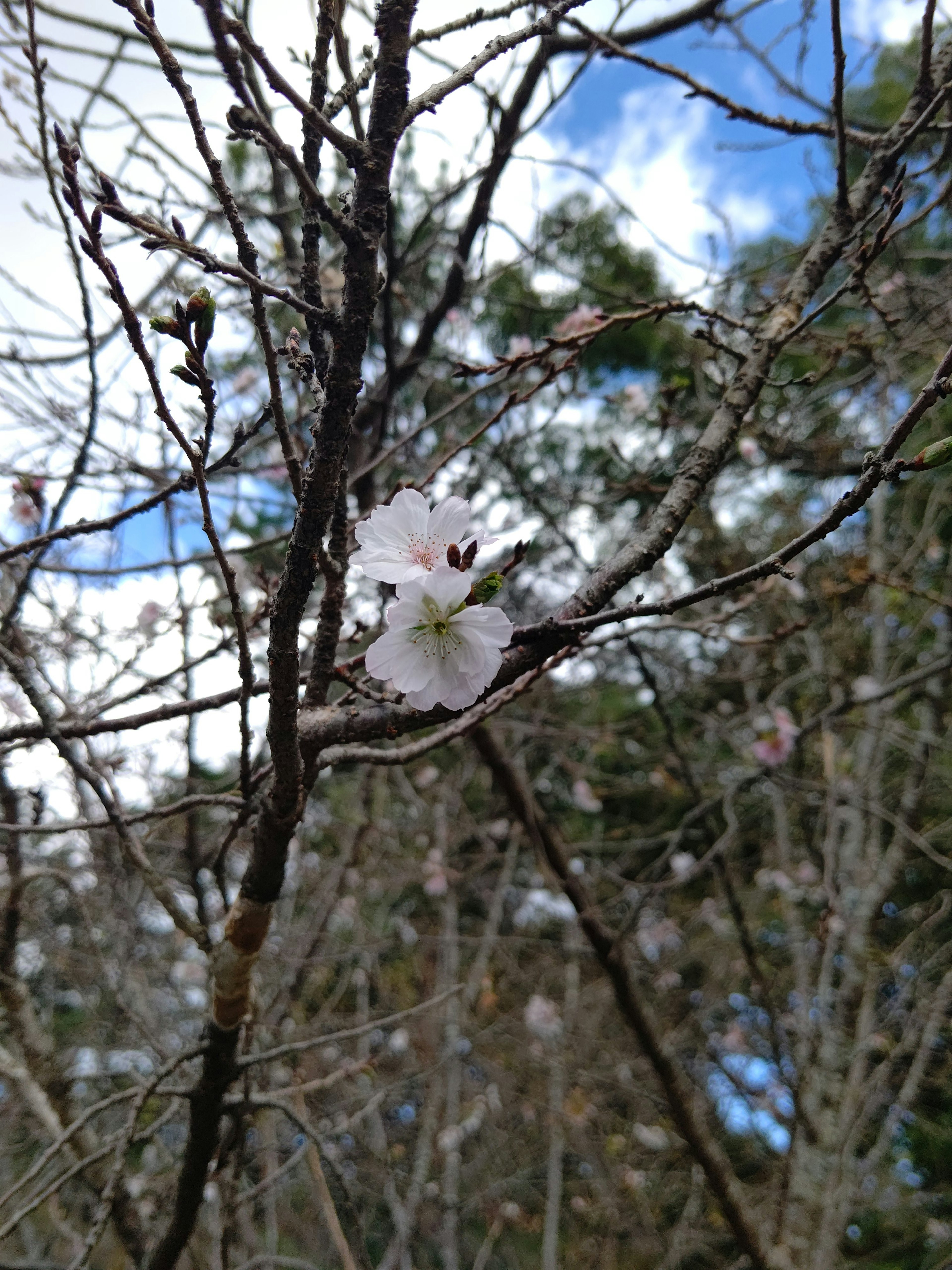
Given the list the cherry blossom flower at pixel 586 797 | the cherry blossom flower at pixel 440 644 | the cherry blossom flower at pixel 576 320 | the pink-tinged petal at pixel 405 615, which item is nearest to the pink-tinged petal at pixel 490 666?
the cherry blossom flower at pixel 440 644

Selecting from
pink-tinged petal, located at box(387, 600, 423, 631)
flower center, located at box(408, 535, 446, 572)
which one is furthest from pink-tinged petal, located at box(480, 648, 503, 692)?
flower center, located at box(408, 535, 446, 572)

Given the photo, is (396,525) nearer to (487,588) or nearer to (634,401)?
(487,588)

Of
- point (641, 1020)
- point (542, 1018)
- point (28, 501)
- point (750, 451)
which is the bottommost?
point (641, 1020)

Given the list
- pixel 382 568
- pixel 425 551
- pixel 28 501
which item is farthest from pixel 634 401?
pixel 382 568

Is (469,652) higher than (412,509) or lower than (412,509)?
lower

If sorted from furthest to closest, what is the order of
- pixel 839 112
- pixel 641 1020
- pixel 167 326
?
pixel 641 1020 → pixel 839 112 → pixel 167 326

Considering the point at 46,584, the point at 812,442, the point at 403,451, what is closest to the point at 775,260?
the point at 403,451

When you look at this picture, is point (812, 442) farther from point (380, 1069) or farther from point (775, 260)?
point (380, 1069)

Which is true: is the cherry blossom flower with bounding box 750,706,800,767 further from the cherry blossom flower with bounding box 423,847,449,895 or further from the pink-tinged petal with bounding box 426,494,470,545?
the pink-tinged petal with bounding box 426,494,470,545
